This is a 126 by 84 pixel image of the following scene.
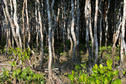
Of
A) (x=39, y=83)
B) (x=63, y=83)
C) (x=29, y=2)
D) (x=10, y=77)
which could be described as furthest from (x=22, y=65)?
(x=29, y=2)

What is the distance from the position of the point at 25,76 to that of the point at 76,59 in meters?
2.62

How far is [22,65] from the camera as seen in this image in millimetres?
4160

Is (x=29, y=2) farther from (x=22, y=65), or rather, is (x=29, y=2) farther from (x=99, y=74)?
(x=99, y=74)

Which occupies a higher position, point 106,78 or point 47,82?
point 106,78

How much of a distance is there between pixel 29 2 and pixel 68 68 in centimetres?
555

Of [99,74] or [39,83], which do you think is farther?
[39,83]

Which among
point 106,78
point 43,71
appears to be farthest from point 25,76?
point 106,78

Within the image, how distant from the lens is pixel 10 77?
3.71 m

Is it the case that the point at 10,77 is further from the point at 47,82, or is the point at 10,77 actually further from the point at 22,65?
the point at 47,82

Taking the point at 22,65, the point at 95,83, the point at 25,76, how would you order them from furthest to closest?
the point at 22,65, the point at 25,76, the point at 95,83

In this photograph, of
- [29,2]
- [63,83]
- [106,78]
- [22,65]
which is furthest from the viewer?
[29,2]

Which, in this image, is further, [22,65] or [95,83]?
[22,65]

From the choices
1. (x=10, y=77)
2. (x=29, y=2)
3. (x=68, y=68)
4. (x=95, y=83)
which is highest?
(x=29, y=2)

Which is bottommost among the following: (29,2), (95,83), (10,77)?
(10,77)
